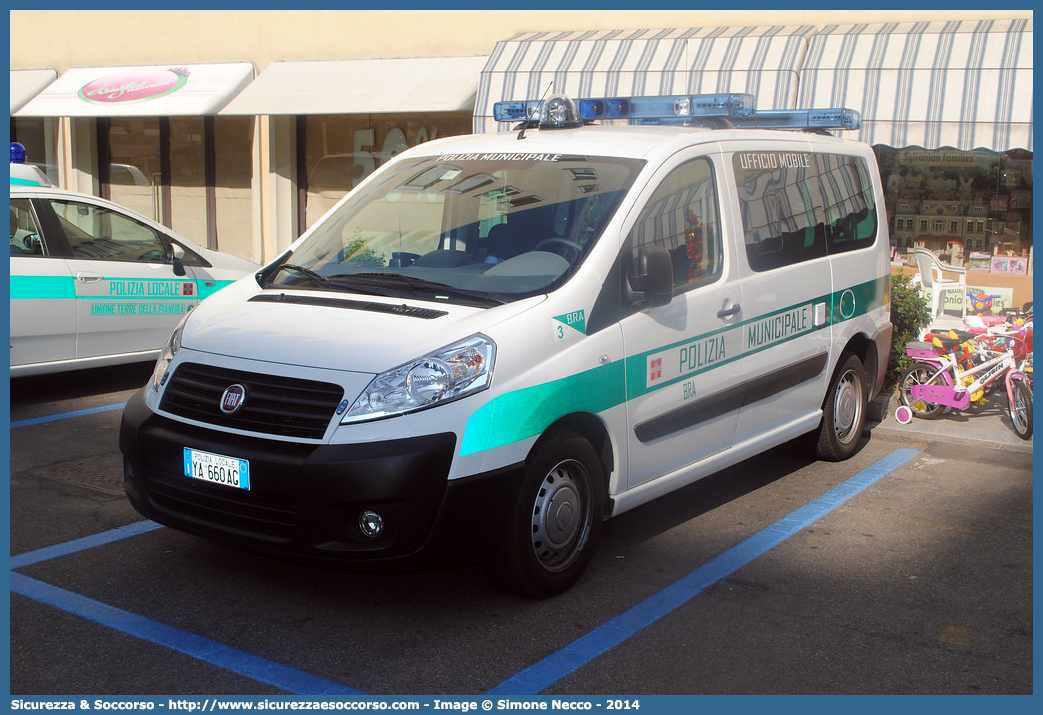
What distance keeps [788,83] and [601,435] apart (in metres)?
6.80

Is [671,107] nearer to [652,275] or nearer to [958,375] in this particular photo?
[652,275]

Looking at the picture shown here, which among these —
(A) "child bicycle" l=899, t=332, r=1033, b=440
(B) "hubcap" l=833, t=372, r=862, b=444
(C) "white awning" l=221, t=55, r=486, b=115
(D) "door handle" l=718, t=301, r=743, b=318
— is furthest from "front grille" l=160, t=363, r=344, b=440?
(C) "white awning" l=221, t=55, r=486, b=115

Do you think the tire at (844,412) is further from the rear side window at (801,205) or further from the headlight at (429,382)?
the headlight at (429,382)

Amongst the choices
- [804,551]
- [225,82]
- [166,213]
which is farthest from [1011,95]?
[166,213]

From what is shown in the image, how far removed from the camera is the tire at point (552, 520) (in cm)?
414

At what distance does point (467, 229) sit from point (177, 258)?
13.8 feet

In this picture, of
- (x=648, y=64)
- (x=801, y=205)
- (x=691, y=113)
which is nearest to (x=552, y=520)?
(x=801, y=205)

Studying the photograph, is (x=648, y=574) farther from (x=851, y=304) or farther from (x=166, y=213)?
(x=166, y=213)

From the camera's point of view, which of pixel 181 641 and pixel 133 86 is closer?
pixel 181 641

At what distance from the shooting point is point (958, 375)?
25.0ft

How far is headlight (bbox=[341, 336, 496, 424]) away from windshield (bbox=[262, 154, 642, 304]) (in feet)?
1.24

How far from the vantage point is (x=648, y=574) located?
471 centimetres

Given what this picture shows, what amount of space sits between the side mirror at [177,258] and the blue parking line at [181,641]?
4.10 metres

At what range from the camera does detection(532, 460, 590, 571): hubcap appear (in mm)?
4254
